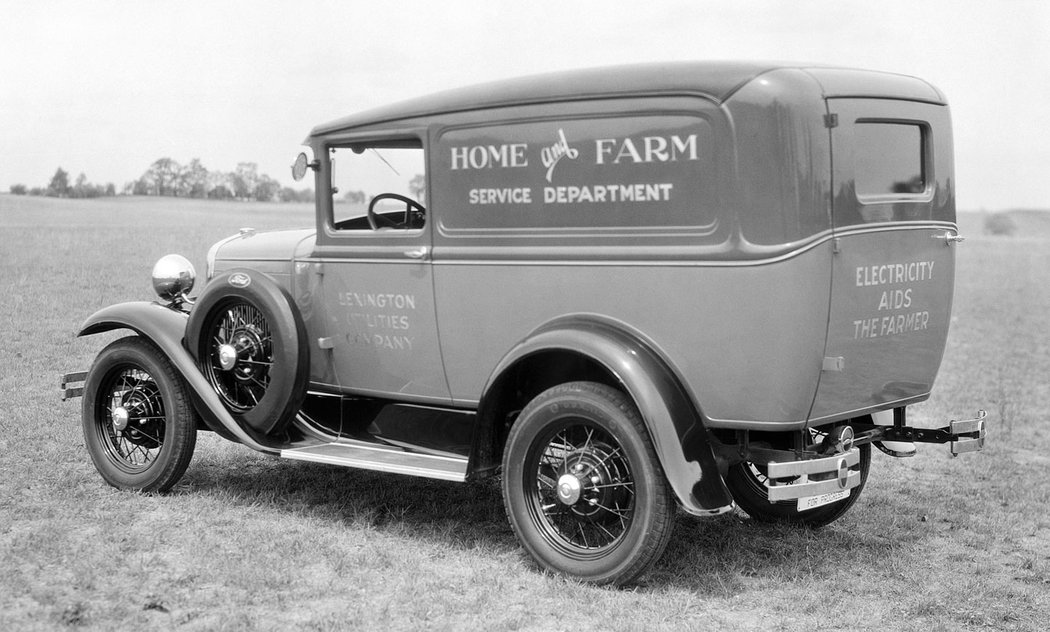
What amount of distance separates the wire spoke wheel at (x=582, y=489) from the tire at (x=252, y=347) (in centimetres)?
158

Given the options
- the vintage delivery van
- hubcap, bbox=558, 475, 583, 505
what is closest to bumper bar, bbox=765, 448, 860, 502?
the vintage delivery van

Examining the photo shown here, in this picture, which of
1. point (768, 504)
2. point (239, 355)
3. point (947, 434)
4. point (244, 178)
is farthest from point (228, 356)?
point (244, 178)

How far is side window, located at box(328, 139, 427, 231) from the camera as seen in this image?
5797 mm

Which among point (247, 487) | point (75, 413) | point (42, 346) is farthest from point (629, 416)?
point (42, 346)

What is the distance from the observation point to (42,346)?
450 inches

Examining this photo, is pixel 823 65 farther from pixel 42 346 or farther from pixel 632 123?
pixel 42 346

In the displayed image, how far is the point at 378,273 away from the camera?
227 inches

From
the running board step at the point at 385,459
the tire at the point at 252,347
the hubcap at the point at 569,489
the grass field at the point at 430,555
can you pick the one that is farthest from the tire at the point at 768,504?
the tire at the point at 252,347

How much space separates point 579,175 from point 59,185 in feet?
53.8

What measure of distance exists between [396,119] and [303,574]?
236 cm

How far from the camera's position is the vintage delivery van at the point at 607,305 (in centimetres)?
459

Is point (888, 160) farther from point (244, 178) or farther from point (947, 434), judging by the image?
point (244, 178)

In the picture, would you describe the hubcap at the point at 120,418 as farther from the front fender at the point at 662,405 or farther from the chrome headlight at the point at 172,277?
the front fender at the point at 662,405

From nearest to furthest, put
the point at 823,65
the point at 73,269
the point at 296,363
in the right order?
the point at 823,65
the point at 296,363
the point at 73,269
